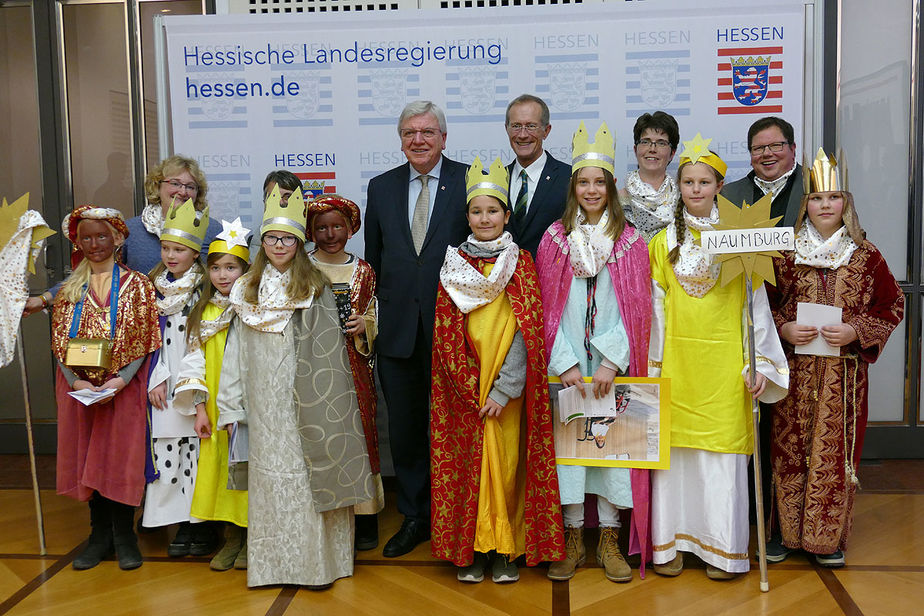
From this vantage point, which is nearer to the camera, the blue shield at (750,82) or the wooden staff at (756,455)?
the wooden staff at (756,455)

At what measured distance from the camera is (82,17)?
193 inches

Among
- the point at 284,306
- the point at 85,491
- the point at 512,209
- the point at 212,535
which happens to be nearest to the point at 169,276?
the point at 284,306

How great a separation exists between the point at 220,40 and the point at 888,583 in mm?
4004

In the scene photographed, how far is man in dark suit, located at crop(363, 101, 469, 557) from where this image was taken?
131 inches

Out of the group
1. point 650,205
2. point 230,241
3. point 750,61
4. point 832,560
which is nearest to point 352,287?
point 230,241

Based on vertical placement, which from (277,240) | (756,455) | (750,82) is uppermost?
(750,82)

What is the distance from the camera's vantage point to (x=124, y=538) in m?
3.30

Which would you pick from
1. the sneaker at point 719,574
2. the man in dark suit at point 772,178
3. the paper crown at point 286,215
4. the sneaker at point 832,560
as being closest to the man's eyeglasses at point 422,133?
the paper crown at point 286,215

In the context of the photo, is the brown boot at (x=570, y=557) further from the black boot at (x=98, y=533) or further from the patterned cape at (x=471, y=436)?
the black boot at (x=98, y=533)

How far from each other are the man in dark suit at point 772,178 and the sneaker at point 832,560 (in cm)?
32

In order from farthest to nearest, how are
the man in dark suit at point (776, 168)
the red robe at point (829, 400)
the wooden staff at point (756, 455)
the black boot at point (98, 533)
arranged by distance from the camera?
1. the man in dark suit at point (776, 168)
2. the black boot at point (98, 533)
3. the red robe at point (829, 400)
4. the wooden staff at point (756, 455)

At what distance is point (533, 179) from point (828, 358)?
144 cm

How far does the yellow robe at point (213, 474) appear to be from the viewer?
3184 millimetres

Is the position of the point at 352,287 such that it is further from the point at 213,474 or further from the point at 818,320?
the point at 818,320
